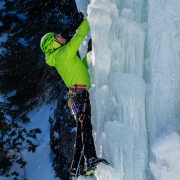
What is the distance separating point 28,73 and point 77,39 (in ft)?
22.7

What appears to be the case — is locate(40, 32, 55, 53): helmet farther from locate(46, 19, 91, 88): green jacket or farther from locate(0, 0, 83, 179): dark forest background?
locate(0, 0, 83, 179): dark forest background

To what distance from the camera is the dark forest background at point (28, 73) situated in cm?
976

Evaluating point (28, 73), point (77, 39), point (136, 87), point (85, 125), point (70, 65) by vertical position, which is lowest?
point (85, 125)

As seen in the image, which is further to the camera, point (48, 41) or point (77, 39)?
point (48, 41)

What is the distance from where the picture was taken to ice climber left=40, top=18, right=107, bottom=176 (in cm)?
432

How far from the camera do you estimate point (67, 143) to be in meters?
10.1

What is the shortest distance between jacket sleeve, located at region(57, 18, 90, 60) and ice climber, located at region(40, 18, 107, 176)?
4 cm

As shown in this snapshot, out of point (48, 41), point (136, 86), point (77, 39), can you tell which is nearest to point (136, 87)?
point (136, 86)

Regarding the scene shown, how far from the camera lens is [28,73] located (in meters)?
10.7

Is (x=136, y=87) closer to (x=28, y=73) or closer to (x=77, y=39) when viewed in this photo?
(x=77, y=39)

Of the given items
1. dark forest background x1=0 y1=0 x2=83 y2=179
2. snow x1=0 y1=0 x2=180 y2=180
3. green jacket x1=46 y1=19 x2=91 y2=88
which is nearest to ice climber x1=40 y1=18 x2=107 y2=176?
green jacket x1=46 y1=19 x2=91 y2=88

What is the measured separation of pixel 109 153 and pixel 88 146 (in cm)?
42

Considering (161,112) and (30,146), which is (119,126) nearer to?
(161,112)

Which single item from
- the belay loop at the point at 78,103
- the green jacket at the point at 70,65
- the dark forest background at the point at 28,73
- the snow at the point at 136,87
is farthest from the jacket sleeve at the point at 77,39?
the dark forest background at the point at 28,73
